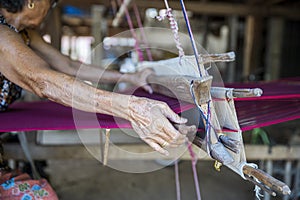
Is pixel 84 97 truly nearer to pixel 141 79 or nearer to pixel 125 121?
pixel 125 121

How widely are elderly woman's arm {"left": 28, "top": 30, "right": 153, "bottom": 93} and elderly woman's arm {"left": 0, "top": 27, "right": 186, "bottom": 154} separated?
0.57 meters

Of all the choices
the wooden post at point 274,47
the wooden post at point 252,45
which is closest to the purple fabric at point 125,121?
the wooden post at point 252,45

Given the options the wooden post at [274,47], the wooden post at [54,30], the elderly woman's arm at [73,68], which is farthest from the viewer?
the wooden post at [274,47]

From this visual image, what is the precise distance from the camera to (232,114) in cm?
94

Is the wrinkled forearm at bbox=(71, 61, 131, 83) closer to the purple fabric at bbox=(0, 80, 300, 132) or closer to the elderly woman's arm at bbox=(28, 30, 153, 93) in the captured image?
the elderly woman's arm at bbox=(28, 30, 153, 93)

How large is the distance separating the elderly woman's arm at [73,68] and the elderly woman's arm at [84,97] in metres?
0.57

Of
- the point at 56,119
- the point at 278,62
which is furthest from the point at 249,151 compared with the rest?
the point at 278,62

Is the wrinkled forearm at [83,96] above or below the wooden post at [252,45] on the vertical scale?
above

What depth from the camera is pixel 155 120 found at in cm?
82

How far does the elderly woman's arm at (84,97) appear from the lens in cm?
83

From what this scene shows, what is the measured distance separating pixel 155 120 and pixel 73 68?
39.2 inches

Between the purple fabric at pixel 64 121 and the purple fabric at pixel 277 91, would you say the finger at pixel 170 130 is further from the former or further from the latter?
the purple fabric at pixel 277 91

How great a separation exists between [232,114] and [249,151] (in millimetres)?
1027

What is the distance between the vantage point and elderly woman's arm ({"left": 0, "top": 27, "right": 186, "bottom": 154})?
2.73 feet
